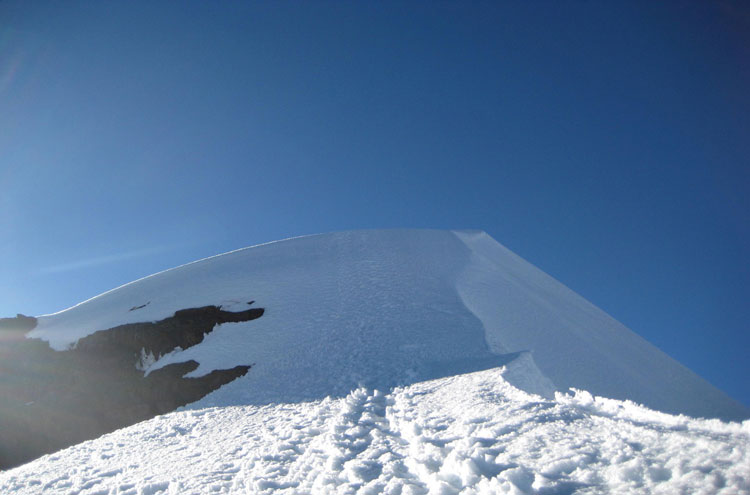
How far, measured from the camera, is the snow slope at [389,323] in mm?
9328

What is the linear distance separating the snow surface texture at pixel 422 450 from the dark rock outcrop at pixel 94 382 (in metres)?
3.66

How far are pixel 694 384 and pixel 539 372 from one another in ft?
26.5

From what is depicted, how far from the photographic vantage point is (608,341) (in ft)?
45.6

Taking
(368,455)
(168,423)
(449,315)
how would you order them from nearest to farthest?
(368,455), (168,423), (449,315)

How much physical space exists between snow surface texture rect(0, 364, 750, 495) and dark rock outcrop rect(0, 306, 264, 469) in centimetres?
366

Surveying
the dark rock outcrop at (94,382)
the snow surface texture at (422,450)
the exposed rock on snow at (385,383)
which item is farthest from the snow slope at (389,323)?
the snow surface texture at (422,450)

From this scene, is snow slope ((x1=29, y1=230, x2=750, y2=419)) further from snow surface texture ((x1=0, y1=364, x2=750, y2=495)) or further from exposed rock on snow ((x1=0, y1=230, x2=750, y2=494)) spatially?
snow surface texture ((x1=0, y1=364, x2=750, y2=495))

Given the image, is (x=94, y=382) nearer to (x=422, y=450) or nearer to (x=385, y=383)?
(x=385, y=383)

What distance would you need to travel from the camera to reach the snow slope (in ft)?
30.6

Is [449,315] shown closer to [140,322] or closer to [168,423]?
[168,423]

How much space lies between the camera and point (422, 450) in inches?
186

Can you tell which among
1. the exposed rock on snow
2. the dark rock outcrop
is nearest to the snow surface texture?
the exposed rock on snow

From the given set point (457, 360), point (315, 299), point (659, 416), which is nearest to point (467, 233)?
point (315, 299)

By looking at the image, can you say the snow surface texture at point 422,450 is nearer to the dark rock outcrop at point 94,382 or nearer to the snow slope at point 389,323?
the snow slope at point 389,323
